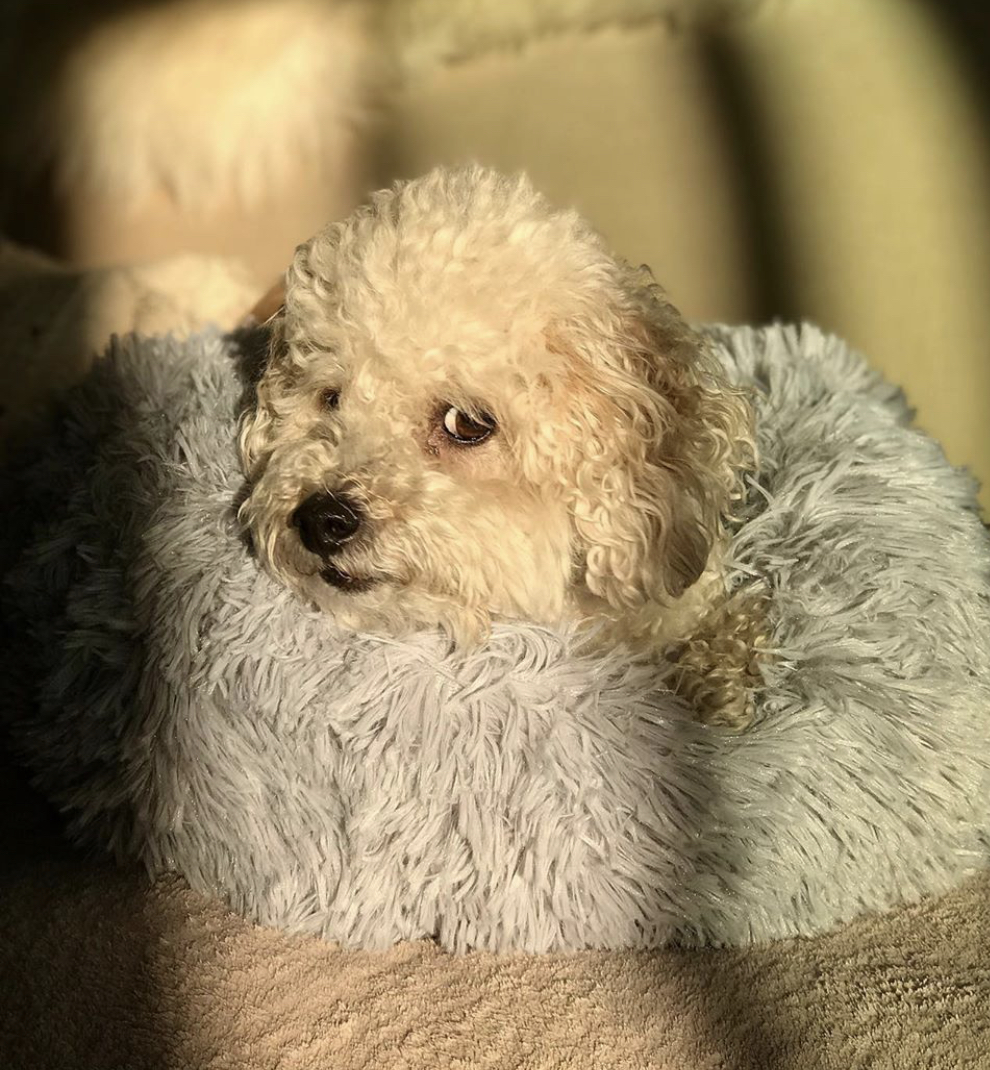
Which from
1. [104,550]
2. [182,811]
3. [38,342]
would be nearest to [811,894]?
[182,811]

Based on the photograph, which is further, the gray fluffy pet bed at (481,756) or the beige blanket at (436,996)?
the gray fluffy pet bed at (481,756)

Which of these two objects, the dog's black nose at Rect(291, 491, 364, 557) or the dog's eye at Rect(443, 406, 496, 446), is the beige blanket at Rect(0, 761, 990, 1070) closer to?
the dog's black nose at Rect(291, 491, 364, 557)

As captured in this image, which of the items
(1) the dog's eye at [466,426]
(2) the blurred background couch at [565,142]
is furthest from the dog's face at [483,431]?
(2) the blurred background couch at [565,142]

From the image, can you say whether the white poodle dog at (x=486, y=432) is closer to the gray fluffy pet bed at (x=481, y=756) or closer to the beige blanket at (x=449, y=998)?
the gray fluffy pet bed at (x=481, y=756)

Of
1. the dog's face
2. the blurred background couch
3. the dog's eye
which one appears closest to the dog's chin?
the dog's face

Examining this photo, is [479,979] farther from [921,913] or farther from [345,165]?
[345,165]

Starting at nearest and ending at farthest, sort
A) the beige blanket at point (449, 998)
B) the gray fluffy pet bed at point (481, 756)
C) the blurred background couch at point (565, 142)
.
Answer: the beige blanket at point (449, 998), the gray fluffy pet bed at point (481, 756), the blurred background couch at point (565, 142)
